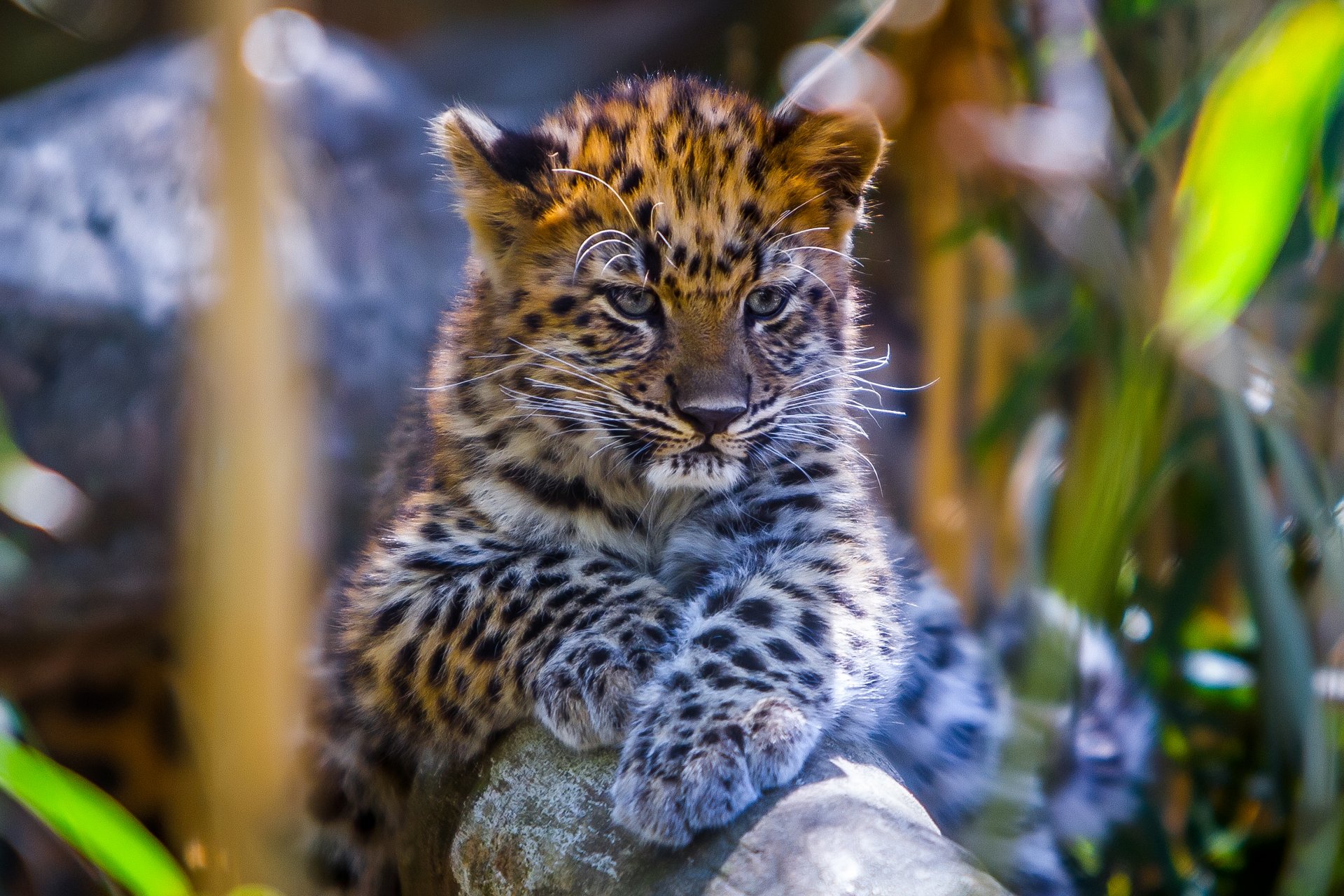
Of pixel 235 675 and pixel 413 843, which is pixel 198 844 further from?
pixel 413 843

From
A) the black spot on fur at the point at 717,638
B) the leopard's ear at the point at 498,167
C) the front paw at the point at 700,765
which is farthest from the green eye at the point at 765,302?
the front paw at the point at 700,765

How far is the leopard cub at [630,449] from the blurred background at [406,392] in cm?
59

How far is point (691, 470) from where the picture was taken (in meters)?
2.89

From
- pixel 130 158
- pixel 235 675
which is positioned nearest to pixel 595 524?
pixel 235 675

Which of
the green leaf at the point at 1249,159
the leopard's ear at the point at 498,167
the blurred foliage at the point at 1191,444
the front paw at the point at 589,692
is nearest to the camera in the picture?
the green leaf at the point at 1249,159

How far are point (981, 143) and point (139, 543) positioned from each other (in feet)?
13.1

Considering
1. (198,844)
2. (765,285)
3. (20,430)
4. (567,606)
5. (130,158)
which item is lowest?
(198,844)

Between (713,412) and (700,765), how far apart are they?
90 centimetres

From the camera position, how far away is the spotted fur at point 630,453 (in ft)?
8.89

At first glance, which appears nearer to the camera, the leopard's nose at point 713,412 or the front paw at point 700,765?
the front paw at point 700,765

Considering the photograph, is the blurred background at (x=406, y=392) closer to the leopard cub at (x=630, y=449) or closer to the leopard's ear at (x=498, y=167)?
the leopard cub at (x=630, y=449)

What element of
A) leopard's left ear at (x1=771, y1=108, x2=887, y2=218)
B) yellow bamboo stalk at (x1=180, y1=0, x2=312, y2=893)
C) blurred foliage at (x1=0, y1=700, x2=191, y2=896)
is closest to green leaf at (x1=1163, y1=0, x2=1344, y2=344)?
leopard's left ear at (x1=771, y1=108, x2=887, y2=218)

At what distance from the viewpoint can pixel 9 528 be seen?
16.0ft

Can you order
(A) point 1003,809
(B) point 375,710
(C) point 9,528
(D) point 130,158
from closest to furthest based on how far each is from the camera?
(A) point 1003,809
(B) point 375,710
(C) point 9,528
(D) point 130,158
